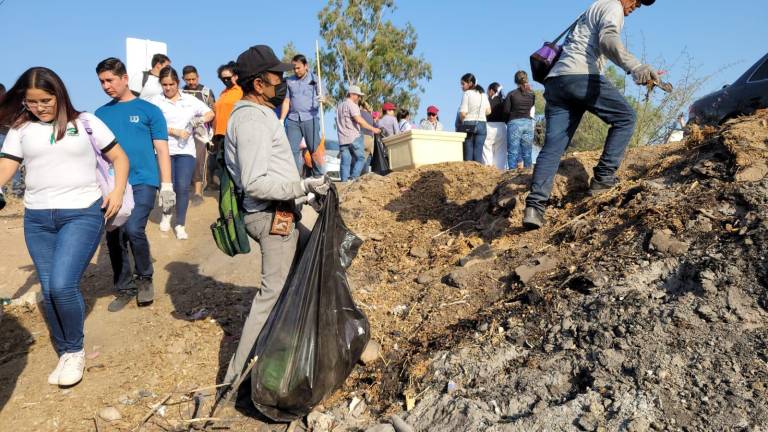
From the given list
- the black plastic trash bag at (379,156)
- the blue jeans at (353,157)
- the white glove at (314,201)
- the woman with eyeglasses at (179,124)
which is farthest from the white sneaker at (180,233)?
the white glove at (314,201)

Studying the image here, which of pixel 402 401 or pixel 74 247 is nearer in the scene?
pixel 402 401

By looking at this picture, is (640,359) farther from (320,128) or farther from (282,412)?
(320,128)

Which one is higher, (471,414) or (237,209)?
(237,209)

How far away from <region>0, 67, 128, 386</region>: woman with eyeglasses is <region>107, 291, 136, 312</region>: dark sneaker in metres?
1.40

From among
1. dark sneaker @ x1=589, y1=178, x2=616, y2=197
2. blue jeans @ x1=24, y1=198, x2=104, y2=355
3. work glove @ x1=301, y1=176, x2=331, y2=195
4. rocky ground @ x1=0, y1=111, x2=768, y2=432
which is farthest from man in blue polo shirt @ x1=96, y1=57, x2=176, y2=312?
dark sneaker @ x1=589, y1=178, x2=616, y2=197

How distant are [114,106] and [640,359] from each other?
426 centimetres

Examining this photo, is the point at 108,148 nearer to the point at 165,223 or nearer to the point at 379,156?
the point at 165,223

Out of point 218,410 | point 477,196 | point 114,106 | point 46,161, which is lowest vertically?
point 218,410

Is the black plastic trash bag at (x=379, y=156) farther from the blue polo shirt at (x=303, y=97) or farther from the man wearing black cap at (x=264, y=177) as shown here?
the man wearing black cap at (x=264, y=177)

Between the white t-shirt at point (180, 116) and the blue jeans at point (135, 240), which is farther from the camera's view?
the white t-shirt at point (180, 116)

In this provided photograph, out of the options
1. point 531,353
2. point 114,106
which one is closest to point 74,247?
point 114,106

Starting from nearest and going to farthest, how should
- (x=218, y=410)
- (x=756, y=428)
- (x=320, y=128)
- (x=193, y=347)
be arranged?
(x=756, y=428), (x=218, y=410), (x=193, y=347), (x=320, y=128)

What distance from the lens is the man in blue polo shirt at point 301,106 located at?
745cm

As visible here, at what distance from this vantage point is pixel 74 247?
3.42m
